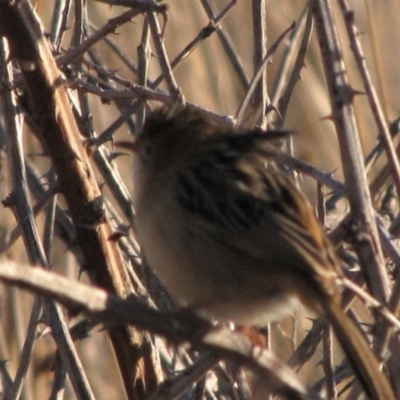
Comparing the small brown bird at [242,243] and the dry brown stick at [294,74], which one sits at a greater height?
the dry brown stick at [294,74]

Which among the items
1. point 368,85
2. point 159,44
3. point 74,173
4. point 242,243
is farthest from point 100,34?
point 368,85

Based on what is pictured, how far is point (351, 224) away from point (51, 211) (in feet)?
5.37

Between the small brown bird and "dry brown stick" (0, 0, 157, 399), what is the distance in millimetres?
203

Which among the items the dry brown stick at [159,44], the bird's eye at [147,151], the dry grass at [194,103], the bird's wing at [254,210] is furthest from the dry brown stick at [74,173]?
the dry grass at [194,103]

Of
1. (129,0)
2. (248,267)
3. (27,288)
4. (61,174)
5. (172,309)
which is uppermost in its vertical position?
(129,0)

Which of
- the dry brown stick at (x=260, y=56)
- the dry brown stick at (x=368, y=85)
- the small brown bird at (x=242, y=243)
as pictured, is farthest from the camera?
the dry brown stick at (x=260, y=56)

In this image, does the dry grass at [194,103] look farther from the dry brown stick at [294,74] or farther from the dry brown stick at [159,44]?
the dry brown stick at [159,44]

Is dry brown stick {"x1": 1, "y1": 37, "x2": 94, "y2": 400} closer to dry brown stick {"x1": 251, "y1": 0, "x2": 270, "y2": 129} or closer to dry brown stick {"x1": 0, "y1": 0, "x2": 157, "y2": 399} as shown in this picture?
dry brown stick {"x1": 0, "y1": 0, "x2": 157, "y2": 399}

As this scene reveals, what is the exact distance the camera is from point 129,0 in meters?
3.44

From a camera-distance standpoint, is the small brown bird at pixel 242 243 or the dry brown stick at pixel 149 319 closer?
the dry brown stick at pixel 149 319

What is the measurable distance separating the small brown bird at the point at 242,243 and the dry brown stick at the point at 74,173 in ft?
0.67

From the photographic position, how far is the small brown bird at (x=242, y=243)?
315cm

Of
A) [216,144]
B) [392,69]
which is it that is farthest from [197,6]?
[216,144]

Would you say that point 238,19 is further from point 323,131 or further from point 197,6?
point 323,131
